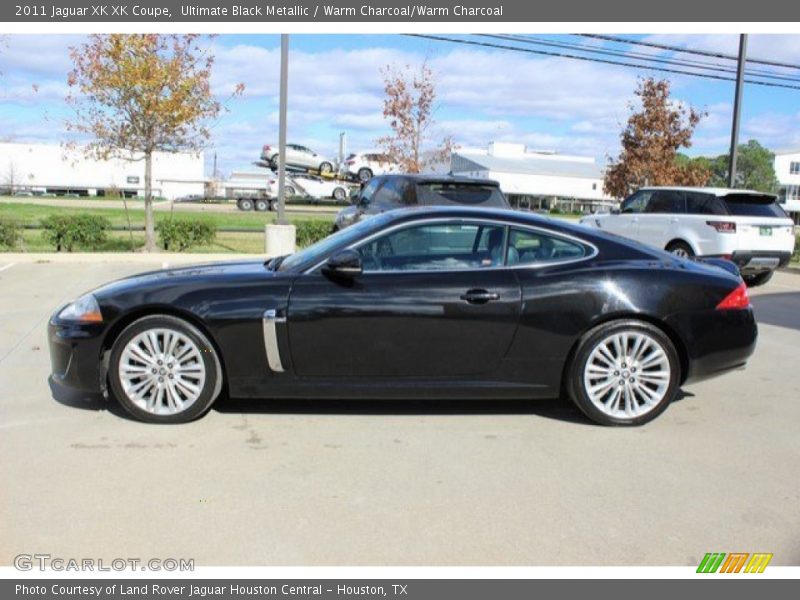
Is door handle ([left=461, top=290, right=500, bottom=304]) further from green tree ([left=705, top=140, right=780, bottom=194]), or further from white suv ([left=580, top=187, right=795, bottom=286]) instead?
green tree ([left=705, top=140, right=780, bottom=194])

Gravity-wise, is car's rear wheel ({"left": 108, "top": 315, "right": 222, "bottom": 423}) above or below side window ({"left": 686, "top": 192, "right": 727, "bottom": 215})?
below

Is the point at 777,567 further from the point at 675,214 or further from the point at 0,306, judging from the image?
the point at 675,214

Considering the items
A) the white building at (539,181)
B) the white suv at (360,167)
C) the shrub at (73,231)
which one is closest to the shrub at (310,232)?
the shrub at (73,231)

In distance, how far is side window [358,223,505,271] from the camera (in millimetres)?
5000

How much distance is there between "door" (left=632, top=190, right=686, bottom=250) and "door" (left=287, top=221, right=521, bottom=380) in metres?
8.81

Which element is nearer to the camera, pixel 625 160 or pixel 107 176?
pixel 625 160

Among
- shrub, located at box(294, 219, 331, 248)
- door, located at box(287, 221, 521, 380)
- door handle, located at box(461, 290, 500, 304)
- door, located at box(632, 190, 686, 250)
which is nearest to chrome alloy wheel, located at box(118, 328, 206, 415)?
door, located at box(287, 221, 521, 380)

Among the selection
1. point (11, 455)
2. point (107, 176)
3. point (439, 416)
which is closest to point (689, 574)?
point (439, 416)

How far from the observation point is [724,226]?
11.8m

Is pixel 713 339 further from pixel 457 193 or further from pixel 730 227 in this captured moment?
pixel 730 227

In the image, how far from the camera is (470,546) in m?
3.32

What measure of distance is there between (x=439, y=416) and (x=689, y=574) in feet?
7.28

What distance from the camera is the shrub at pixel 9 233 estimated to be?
50.6 ft

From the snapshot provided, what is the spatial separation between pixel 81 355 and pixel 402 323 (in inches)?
83.2
